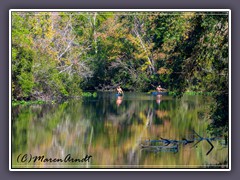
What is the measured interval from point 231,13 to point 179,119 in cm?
182

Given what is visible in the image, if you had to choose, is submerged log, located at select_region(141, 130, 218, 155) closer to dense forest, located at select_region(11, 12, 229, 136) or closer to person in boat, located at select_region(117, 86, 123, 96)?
dense forest, located at select_region(11, 12, 229, 136)

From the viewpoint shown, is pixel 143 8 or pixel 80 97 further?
pixel 80 97

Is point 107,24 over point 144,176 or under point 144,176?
over

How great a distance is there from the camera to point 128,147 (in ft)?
40.9

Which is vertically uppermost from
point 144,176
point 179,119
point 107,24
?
point 107,24

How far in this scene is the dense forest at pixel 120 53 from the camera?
40.3 ft

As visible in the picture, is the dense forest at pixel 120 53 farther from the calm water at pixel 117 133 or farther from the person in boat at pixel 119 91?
the calm water at pixel 117 133

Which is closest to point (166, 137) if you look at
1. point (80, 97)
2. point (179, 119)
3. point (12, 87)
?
point (179, 119)

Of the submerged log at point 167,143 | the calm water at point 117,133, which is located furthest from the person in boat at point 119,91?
the submerged log at point 167,143

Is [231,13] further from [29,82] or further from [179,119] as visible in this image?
[29,82]

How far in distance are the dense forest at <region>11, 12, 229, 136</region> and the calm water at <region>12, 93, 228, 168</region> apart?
208mm

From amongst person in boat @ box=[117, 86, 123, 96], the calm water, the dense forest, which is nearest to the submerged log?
the calm water

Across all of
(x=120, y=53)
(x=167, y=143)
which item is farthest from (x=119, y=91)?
(x=167, y=143)

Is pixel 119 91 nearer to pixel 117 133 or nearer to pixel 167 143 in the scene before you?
pixel 117 133
